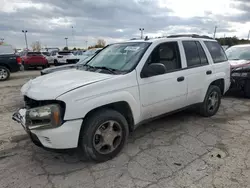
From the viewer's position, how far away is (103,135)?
9.85 ft

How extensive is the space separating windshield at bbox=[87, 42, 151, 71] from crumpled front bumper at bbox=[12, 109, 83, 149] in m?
1.19

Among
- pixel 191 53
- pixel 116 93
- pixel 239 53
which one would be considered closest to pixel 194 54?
pixel 191 53

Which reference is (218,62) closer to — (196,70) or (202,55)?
(202,55)

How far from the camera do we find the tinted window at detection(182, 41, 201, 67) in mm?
4105

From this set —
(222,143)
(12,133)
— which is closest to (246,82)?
(222,143)

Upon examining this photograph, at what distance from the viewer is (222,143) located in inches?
143

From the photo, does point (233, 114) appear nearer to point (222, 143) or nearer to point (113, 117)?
point (222, 143)

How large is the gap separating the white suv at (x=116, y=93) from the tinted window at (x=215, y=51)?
0.05m

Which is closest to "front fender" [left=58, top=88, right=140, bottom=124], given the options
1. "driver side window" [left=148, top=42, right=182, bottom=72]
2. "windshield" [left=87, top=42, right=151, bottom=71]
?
"windshield" [left=87, top=42, right=151, bottom=71]

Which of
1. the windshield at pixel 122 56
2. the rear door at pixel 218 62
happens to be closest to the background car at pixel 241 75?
the rear door at pixel 218 62

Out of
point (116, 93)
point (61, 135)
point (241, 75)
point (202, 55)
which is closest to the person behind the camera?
point (61, 135)

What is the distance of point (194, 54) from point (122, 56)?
5.18 ft

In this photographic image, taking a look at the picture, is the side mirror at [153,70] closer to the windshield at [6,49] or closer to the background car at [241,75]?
the background car at [241,75]

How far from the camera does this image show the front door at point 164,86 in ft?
11.1
